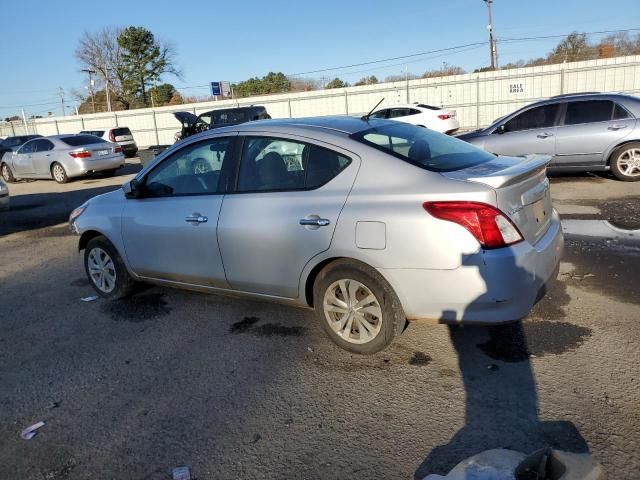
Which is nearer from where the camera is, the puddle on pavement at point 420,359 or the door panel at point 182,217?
the puddle on pavement at point 420,359

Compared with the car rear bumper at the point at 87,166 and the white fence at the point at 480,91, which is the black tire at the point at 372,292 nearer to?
the car rear bumper at the point at 87,166

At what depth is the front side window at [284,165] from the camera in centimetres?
369

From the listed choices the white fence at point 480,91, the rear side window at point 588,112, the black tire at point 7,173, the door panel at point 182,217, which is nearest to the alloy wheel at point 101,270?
the door panel at point 182,217

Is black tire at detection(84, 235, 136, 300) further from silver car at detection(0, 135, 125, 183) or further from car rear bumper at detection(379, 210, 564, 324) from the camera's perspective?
silver car at detection(0, 135, 125, 183)

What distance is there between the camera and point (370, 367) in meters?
3.53

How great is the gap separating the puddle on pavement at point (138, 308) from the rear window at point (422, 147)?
2574 millimetres

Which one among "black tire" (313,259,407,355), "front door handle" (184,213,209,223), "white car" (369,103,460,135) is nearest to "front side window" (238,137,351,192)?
"front door handle" (184,213,209,223)

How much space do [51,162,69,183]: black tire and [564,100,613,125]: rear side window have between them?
46.3 feet

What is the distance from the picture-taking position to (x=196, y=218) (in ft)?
13.8

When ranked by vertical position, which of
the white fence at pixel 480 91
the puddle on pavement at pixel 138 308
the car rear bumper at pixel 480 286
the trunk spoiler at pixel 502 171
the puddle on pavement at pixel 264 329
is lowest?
the puddle on pavement at pixel 264 329

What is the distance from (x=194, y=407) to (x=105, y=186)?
12918 millimetres

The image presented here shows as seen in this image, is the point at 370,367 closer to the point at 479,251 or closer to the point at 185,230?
the point at 479,251

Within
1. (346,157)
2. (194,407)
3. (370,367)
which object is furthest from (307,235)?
(194,407)

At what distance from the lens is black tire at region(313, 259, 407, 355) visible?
3.43 metres
